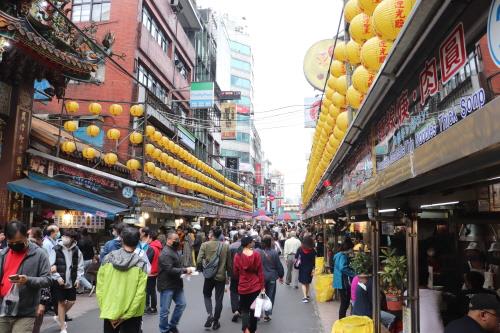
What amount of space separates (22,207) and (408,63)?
12.0 metres

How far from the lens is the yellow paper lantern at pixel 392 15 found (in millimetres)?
4875

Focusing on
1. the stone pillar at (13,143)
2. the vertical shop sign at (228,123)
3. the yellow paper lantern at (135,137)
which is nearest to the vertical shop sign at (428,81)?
the stone pillar at (13,143)

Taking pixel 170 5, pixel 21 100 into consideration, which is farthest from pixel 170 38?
pixel 21 100

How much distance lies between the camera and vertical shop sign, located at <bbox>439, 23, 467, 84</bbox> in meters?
3.50

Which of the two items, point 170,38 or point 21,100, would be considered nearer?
Answer: point 21,100

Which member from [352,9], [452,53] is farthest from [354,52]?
[452,53]

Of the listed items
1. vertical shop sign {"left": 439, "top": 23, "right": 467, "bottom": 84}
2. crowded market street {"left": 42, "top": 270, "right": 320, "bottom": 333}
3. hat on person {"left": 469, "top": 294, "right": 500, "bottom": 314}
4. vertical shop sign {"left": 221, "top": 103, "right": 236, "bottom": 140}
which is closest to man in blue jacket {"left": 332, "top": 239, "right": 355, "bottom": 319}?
crowded market street {"left": 42, "top": 270, "right": 320, "bottom": 333}

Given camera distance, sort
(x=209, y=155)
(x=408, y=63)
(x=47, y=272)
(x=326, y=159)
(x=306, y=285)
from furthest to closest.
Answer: (x=209, y=155) < (x=326, y=159) < (x=306, y=285) < (x=47, y=272) < (x=408, y=63)

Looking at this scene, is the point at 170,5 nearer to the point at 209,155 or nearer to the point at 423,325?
the point at 209,155

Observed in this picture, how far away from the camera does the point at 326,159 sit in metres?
14.4

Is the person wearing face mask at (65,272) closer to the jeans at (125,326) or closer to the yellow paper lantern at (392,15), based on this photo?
the jeans at (125,326)

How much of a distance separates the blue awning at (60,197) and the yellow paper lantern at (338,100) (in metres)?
7.72

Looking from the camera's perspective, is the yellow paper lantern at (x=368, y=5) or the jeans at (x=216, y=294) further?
the jeans at (x=216, y=294)

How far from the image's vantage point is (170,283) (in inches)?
315
